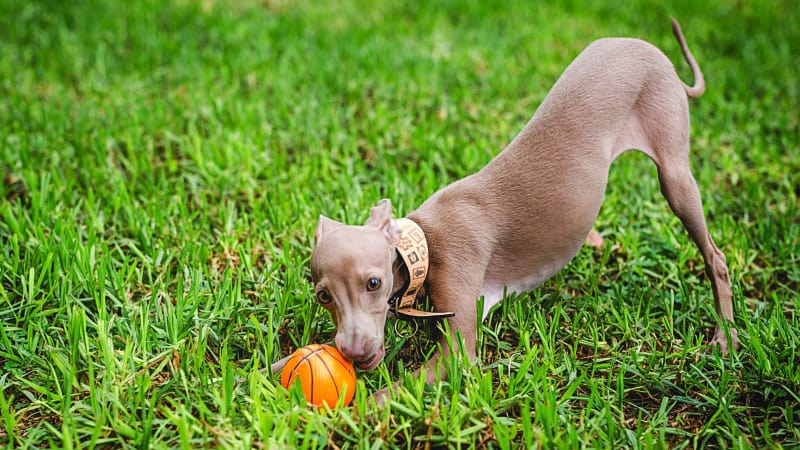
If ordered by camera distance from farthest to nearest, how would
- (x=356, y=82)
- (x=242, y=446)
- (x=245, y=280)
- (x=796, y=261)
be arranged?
(x=356, y=82), (x=796, y=261), (x=245, y=280), (x=242, y=446)

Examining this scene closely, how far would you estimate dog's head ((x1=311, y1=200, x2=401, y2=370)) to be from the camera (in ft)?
7.60

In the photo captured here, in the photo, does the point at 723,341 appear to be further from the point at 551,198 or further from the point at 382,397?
the point at 382,397

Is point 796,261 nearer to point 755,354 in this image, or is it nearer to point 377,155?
point 755,354

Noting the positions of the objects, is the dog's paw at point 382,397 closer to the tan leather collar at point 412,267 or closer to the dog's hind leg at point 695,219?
the tan leather collar at point 412,267

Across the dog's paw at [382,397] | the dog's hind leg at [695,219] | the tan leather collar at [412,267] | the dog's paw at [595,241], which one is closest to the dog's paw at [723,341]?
the dog's hind leg at [695,219]

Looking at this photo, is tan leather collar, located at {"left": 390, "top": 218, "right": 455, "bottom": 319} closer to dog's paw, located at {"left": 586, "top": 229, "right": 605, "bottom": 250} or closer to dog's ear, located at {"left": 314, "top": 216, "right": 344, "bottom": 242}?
dog's ear, located at {"left": 314, "top": 216, "right": 344, "bottom": 242}

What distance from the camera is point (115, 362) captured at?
254 cm

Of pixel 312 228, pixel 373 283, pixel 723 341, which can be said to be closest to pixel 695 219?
pixel 723 341

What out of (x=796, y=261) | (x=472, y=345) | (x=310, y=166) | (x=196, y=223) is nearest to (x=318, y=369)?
(x=472, y=345)

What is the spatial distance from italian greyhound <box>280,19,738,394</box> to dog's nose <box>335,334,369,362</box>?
0.34 ft

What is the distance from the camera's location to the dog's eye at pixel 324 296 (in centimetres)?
236

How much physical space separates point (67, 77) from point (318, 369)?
4217mm

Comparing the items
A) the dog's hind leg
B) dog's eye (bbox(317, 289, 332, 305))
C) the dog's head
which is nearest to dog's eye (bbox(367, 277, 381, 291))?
the dog's head

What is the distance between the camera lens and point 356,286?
7.63ft
